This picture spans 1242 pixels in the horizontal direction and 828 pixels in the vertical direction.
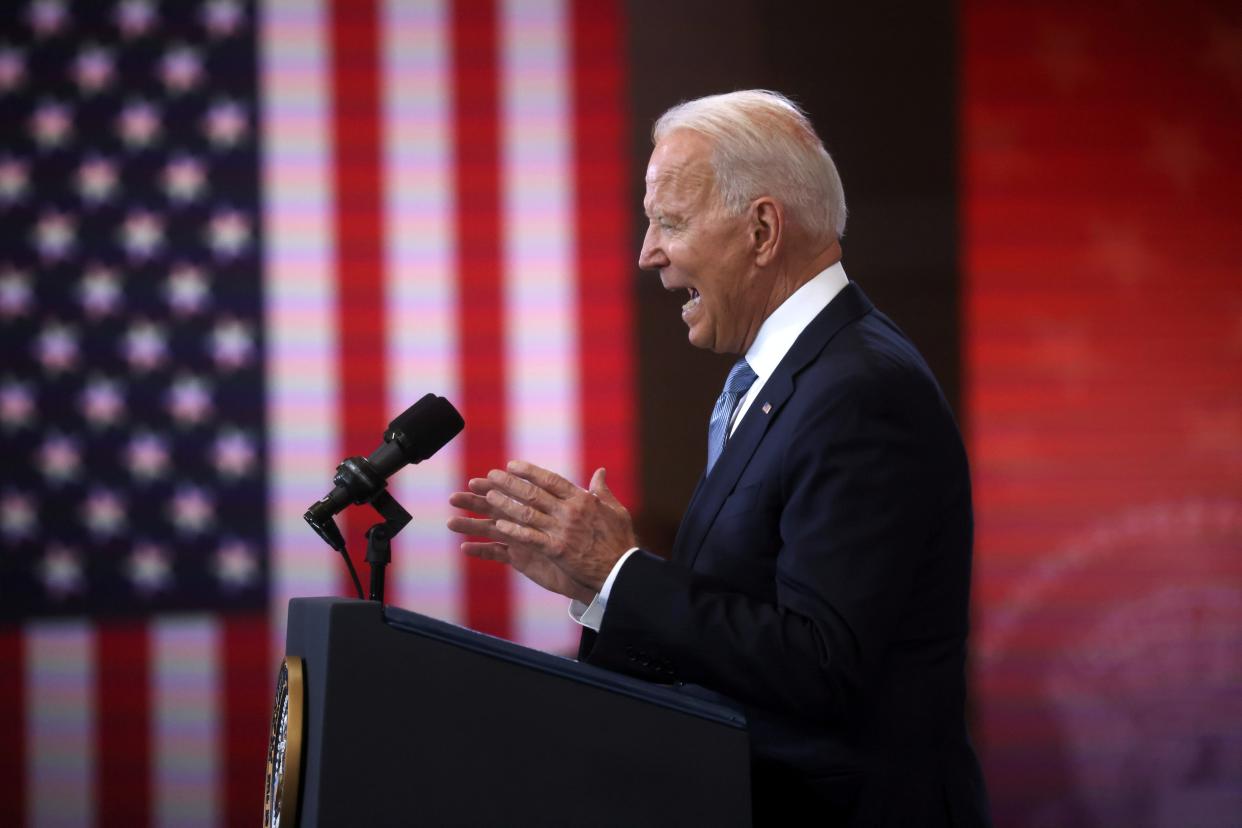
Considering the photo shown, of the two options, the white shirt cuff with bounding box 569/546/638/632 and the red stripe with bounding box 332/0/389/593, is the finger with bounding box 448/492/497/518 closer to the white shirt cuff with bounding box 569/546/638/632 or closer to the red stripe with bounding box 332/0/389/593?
the white shirt cuff with bounding box 569/546/638/632

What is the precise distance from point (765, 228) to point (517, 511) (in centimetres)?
49

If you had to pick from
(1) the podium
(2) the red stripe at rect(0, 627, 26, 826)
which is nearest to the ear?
(1) the podium

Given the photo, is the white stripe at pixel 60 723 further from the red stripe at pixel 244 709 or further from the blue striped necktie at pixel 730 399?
the blue striped necktie at pixel 730 399

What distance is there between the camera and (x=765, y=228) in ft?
5.04

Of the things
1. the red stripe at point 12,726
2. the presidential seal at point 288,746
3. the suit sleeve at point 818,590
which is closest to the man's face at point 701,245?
the suit sleeve at point 818,590

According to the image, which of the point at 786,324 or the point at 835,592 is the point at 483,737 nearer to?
the point at 835,592

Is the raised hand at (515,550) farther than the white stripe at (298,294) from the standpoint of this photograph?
No

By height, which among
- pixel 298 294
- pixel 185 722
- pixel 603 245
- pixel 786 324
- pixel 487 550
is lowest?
pixel 185 722

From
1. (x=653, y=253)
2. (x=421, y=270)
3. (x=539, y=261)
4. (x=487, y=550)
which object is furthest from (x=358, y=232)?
(x=487, y=550)

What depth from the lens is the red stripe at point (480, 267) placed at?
348cm

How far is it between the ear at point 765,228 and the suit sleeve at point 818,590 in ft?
0.84

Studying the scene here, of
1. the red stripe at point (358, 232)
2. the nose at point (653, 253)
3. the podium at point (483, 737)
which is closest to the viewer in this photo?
the podium at point (483, 737)

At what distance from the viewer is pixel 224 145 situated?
3471 mm

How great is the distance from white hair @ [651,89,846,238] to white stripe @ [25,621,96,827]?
257 cm
